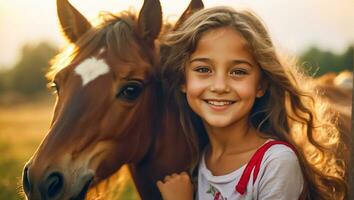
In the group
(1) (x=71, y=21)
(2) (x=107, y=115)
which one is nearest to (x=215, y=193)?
(2) (x=107, y=115)

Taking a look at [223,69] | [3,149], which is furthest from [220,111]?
[3,149]

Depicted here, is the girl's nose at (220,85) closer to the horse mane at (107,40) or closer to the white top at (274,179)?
the white top at (274,179)

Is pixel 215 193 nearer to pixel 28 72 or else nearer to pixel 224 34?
pixel 224 34

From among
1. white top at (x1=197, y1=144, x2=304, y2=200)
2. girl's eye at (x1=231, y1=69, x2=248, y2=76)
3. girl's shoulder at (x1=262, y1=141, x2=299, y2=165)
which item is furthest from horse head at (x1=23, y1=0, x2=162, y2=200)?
girl's shoulder at (x1=262, y1=141, x2=299, y2=165)

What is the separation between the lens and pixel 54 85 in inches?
124

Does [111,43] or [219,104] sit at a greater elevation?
[111,43]

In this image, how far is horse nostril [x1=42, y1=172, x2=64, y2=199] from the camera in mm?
2682

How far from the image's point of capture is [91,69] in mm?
2945

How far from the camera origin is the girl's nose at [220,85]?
2.81 meters

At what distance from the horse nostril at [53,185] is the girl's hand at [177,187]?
2.34 ft

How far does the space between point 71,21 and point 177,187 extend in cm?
133

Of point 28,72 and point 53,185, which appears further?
point 28,72

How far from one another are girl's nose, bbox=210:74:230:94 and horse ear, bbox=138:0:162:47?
636 mm

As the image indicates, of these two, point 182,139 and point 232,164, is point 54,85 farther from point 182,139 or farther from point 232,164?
point 232,164
